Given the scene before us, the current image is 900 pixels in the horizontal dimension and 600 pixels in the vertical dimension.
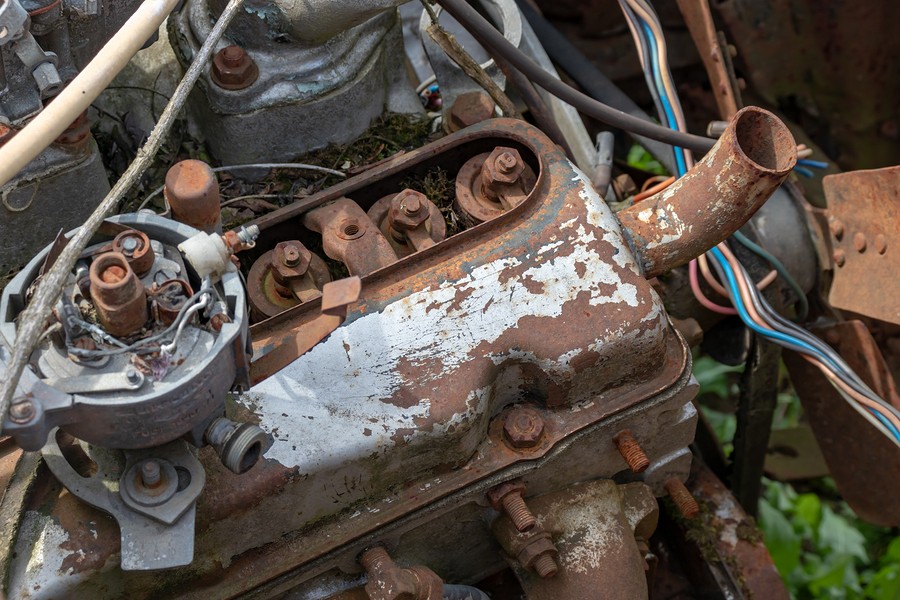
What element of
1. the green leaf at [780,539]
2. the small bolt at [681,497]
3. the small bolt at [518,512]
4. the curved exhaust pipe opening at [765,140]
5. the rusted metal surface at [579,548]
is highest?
the curved exhaust pipe opening at [765,140]

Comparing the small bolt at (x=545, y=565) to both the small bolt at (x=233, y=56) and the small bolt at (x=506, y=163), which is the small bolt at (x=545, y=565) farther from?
the small bolt at (x=233, y=56)

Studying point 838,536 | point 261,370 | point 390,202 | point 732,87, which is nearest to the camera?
point 261,370

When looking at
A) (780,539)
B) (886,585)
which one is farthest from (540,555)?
(886,585)

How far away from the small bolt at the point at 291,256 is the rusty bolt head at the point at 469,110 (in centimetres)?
44

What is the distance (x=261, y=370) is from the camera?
1.40 metres

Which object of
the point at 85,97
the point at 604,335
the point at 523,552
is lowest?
the point at 523,552

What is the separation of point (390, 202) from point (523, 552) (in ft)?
→ 2.06

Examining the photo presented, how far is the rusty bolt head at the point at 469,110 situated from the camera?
6.18ft

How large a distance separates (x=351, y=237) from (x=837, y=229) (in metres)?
1.09

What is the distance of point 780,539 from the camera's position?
113 inches

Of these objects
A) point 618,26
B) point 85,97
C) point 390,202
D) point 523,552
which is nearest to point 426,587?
point 523,552

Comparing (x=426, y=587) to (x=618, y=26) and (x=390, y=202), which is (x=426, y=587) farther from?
(x=618, y=26)

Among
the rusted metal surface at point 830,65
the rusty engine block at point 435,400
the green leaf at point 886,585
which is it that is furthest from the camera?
the rusted metal surface at point 830,65

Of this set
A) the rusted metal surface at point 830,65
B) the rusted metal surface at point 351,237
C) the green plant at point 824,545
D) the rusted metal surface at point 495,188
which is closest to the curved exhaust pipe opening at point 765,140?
the rusted metal surface at point 495,188
